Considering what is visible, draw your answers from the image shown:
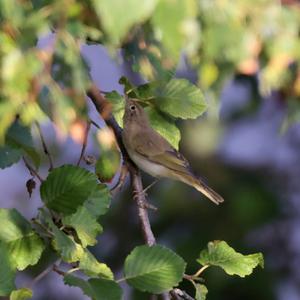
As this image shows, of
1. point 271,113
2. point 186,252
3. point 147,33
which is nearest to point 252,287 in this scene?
point 186,252

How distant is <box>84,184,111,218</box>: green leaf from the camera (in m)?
1.95

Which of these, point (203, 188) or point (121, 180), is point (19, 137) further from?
point (203, 188)

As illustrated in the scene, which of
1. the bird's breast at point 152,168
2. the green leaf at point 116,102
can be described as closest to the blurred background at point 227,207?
the bird's breast at point 152,168

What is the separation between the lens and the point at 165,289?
5.93ft

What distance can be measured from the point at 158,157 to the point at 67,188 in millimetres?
1416

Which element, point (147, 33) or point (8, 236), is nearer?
point (147, 33)

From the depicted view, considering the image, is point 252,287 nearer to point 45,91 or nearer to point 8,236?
point 8,236

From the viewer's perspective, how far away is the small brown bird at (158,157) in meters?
2.88

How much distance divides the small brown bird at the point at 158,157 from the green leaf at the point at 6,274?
967mm

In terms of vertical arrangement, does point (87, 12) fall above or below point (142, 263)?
above

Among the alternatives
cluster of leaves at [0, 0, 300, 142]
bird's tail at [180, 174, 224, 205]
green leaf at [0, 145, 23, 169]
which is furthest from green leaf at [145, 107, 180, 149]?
bird's tail at [180, 174, 224, 205]

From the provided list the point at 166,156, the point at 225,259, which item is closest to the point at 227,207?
the point at 166,156

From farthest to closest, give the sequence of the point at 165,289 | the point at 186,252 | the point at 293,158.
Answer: the point at 293,158, the point at 186,252, the point at 165,289

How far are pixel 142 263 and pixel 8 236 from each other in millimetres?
233
